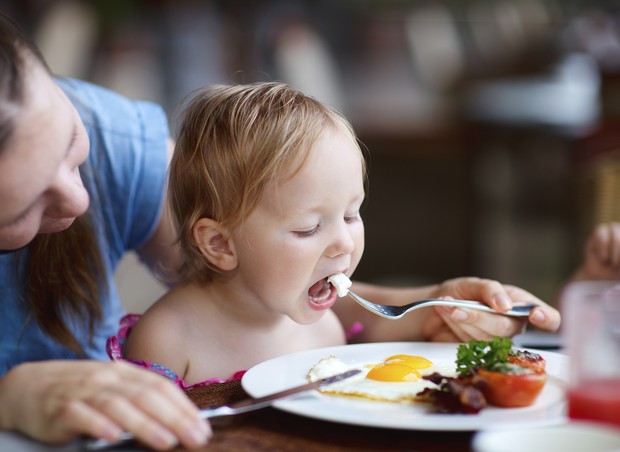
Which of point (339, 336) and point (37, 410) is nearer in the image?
point (37, 410)

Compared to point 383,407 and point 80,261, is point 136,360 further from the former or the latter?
point 383,407

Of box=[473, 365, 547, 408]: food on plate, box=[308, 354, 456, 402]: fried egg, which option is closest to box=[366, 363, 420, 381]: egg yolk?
box=[308, 354, 456, 402]: fried egg

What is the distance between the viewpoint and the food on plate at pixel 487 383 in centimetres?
87

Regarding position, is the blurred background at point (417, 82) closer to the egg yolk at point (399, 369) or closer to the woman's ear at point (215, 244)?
the woman's ear at point (215, 244)

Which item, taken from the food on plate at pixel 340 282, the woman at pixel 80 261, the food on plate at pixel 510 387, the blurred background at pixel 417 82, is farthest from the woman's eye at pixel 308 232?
the blurred background at pixel 417 82

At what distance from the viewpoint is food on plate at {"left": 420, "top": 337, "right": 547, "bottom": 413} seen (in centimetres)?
87

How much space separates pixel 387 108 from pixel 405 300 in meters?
4.58

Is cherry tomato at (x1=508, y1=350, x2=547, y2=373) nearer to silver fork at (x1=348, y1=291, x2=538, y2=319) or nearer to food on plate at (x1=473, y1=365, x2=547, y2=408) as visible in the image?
food on plate at (x1=473, y1=365, x2=547, y2=408)

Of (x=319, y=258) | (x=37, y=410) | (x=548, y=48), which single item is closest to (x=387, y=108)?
(x=548, y=48)

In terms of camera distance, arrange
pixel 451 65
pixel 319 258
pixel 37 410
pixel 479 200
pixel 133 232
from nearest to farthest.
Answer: pixel 37 410
pixel 319 258
pixel 133 232
pixel 479 200
pixel 451 65

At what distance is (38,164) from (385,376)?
53cm

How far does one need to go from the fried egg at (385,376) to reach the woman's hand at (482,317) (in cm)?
19

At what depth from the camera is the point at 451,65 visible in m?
6.14

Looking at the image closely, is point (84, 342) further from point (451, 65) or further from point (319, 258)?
point (451, 65)
